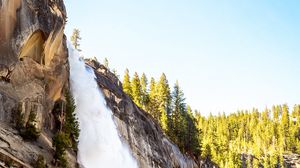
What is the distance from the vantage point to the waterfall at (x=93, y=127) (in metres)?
39.7

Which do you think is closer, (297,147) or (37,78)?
(37,78)

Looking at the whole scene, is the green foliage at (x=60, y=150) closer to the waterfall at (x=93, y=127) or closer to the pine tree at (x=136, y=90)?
the waterfall at (x=93, y=127)

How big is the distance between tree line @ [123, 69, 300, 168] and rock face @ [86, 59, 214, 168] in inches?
442

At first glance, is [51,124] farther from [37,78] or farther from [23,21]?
[23,21]

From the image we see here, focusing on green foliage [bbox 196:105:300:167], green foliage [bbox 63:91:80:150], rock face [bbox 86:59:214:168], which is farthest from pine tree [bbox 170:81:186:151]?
green foliage [bbox 63:91:80:150]

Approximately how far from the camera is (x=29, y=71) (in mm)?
30984

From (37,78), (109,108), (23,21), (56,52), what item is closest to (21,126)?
(37,78)

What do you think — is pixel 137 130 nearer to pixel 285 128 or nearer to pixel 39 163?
pixel 39 163

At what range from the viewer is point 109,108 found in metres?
48.6

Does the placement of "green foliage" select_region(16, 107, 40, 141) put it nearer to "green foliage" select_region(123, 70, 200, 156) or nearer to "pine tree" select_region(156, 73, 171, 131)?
"green foliage" select_region(123, 70, 200, 156)

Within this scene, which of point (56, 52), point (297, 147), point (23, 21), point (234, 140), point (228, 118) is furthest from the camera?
point (228, 118)

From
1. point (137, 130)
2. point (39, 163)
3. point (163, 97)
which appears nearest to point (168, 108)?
point (163, 97)

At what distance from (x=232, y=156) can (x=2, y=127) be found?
91003 mm

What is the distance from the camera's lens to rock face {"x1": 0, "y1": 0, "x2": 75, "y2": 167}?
25.2m
